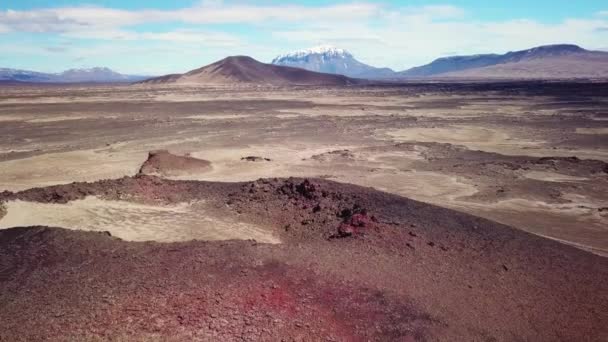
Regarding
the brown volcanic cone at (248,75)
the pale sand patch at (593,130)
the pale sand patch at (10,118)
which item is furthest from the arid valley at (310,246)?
the brown volcanic cone at (248,75)

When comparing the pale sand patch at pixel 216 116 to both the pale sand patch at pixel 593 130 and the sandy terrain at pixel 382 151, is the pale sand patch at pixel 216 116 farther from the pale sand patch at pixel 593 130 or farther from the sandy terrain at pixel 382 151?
the pale sand patch at pixel 593 130

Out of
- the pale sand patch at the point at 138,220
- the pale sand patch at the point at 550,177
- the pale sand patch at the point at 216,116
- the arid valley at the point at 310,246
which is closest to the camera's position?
the arid valley at the point at 310,246

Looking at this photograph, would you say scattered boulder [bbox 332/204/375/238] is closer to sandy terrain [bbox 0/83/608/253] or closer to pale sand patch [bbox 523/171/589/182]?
sandy terrain [bbox 0/83/608/253]

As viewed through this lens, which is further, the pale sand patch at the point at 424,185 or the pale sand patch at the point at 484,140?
the pale sand patch at the point at 484,140

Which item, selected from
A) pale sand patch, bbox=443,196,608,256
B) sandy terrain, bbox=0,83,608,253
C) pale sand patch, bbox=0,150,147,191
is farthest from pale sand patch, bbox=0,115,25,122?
pale sand patch, bbox=443,196,608,256

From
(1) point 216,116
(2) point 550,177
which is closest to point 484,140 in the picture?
(2) point 550,177
